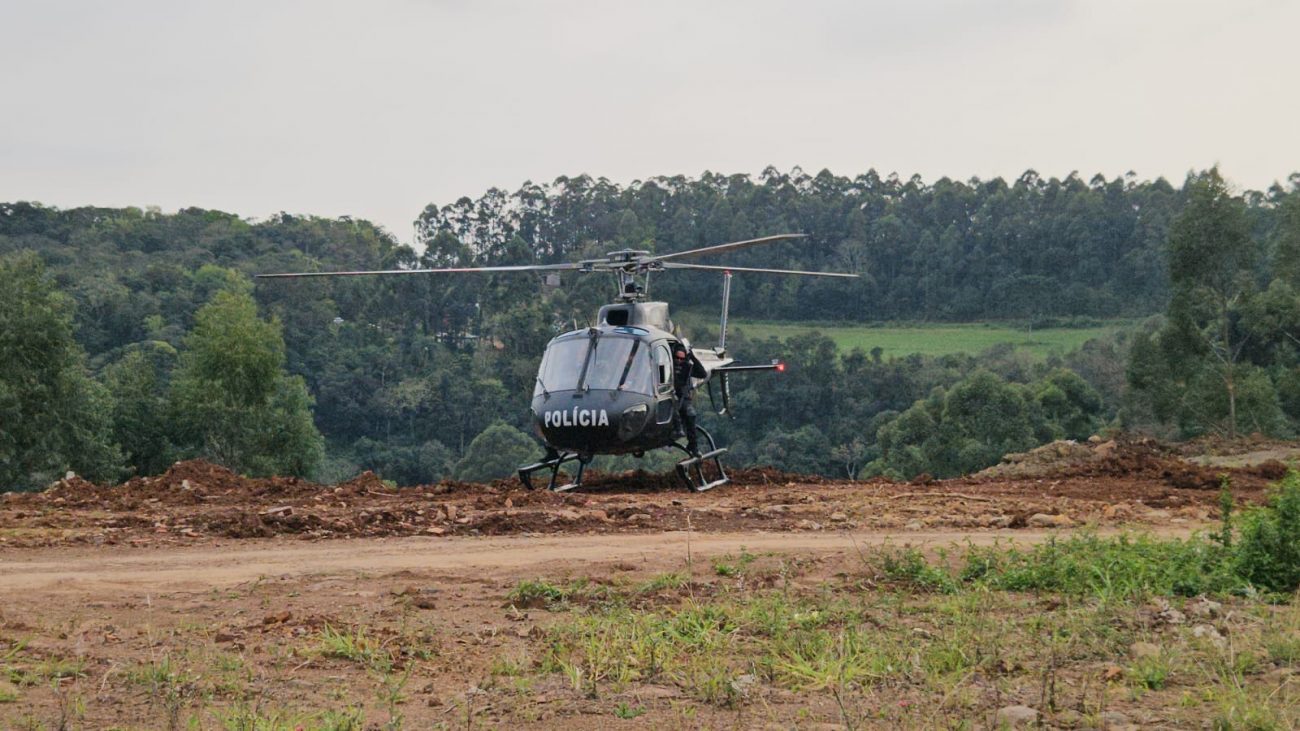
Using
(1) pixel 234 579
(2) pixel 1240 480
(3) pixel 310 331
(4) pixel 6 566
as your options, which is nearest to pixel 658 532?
(1) pixel 234 579

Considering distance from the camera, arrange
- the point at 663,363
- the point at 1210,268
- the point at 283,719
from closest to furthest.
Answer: the point at 283,719
the point at 663,363
the point at 1210,268

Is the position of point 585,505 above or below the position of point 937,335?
above

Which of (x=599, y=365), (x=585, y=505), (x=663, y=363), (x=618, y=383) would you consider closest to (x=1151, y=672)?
(x=585, y=505)

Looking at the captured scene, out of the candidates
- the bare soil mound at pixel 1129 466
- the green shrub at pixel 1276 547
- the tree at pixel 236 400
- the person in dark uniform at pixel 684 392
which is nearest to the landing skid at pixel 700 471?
the person in dark uniform at pixel 684 392

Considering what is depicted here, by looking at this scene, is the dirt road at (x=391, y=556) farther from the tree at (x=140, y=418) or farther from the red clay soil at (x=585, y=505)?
the tree at (x=140, y=418)

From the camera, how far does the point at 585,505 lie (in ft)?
41.4

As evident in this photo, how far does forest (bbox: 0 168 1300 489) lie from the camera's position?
34.3m

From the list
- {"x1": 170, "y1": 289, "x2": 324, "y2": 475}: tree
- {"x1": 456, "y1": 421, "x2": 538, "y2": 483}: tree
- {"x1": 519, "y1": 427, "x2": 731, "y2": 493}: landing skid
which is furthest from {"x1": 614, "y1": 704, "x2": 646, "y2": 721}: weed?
{"x1": 456, "y1": 421, "x2": 538, "y2": 483}: tree

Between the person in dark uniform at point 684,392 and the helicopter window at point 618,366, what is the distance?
0.91 metres

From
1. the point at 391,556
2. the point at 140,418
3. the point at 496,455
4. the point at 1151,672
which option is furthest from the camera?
the point at 496,455

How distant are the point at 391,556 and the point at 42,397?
1037 inches

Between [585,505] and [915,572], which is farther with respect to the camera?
[585,505]

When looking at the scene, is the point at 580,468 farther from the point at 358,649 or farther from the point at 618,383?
the point at 358,649

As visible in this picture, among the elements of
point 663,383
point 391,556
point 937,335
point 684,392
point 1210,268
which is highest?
point 1210,268
